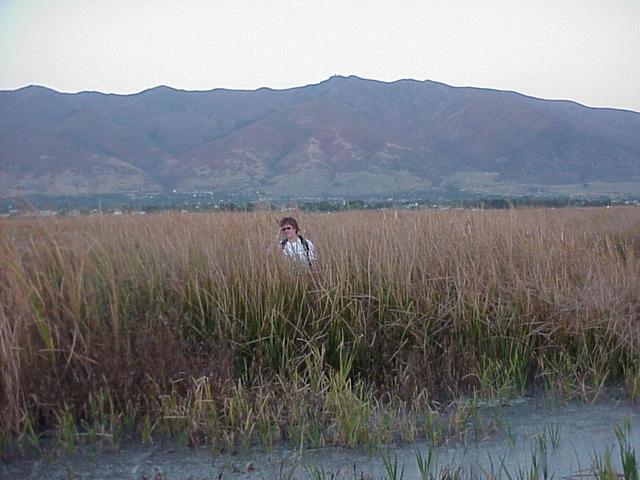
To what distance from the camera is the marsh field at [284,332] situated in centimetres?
575

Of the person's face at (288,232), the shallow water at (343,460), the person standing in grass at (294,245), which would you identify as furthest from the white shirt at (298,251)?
the shallow water at (343,460)

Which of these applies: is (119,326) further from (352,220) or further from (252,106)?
(252,106)

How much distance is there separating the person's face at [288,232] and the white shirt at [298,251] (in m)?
0.17

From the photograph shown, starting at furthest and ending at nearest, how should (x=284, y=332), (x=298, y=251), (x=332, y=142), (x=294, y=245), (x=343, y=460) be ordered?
(x=332, y=142) → (x=294, y=245) → (x=298, y=251) → (x=284, y=332) → (x=343, y=460)

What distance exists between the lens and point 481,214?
10.6m

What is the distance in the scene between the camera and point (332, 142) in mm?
67000

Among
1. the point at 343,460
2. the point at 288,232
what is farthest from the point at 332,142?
the point at 343,460

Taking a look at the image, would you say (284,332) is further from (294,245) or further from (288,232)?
(288,232)

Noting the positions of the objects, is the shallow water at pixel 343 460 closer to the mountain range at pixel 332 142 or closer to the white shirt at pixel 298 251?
the white shirt at pixel 298 251

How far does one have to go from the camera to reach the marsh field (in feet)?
18.9

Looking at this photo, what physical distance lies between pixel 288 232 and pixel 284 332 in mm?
2072

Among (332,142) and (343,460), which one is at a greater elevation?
(332,142)

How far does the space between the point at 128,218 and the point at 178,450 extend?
364 centimetres

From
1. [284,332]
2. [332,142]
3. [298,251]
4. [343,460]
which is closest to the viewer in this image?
[343,460]
